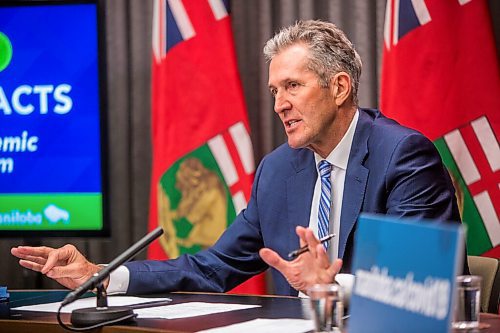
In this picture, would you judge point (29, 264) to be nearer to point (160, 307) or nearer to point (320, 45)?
point (160, 307)

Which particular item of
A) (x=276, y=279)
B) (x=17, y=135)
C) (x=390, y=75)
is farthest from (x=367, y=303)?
(x=17, y=135)

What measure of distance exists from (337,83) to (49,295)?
1066mm

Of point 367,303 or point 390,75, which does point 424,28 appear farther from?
point 367,303

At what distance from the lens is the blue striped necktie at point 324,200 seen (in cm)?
259

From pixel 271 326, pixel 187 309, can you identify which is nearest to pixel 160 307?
pixel 187 309

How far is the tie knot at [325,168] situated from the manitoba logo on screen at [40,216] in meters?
1.23

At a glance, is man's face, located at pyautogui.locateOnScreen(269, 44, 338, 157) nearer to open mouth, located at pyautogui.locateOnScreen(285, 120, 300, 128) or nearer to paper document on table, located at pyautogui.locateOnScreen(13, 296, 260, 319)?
open mouth, located at pyautogui.locateOnScreen(285, 120, 300, 128)

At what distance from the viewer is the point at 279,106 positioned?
2.70 metres

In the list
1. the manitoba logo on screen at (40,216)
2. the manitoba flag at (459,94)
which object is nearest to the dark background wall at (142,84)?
the manitoba logo on screen at (40,216)

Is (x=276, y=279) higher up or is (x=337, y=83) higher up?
(x=337, y=83)

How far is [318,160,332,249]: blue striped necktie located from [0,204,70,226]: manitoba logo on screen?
1248 millimetres

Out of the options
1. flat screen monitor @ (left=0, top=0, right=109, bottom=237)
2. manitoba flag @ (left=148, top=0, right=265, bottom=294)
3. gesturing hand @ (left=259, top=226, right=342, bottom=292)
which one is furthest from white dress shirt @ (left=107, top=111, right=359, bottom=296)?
flat screen monitor @ (left=0, top=0, right=109, bottom=237)

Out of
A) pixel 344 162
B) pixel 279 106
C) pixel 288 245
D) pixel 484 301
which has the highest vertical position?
pixel 279 106

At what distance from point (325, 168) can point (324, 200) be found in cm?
11
